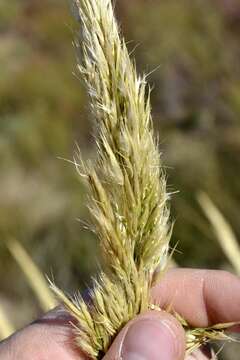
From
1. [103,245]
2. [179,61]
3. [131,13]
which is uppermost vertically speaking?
[131,13]

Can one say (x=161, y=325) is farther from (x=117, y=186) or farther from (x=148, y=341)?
(x=117, y=186)

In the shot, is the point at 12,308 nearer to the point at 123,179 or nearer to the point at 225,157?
the point at 225,157

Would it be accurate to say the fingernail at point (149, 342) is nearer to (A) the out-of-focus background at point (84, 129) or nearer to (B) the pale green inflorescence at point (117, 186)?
(B) the pale green inflorescence at point (117, 186)

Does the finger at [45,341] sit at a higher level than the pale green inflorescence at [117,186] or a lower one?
lower

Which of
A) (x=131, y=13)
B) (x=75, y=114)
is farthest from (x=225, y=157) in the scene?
(x=131, y=13)

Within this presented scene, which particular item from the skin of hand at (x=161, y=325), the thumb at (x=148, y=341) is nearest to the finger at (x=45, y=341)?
the skin of hand at (x=161, y=325)

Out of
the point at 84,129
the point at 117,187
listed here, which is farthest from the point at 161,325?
the point at 84,129

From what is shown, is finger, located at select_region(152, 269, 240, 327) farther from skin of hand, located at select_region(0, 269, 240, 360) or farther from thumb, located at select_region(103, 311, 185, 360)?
thumb, located at select_region(103, 311, 185, 360)
